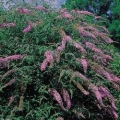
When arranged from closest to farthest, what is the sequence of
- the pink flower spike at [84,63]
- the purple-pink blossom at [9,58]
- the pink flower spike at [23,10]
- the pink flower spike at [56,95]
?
the pink flower spike at [56,95] < the pink flower spike at [84,63] < the purple-pink blossom at [9,58] < the pink flower spike at [23,10]

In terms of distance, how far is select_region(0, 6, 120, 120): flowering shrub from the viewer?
5.54m

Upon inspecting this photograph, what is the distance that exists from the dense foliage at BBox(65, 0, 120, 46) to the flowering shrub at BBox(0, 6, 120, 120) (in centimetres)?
388

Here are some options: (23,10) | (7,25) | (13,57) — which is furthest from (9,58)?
(23,10)

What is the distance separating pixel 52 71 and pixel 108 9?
18.6 feet

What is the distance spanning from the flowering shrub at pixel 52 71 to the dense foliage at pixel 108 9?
388cm

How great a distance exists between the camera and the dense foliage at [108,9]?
33.7 feet

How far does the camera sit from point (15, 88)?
5805 millimetres

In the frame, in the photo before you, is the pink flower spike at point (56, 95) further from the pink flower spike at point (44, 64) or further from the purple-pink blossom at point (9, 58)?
the purple-pink blossom at point (9, 58)

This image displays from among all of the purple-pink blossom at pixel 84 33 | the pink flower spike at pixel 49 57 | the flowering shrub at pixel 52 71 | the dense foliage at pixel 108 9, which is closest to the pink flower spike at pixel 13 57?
the flowering shrub at pixel 52 71

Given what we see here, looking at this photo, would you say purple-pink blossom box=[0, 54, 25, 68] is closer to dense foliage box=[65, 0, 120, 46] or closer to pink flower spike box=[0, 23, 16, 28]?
pink flower spike box=[0, 23, 16, 28]

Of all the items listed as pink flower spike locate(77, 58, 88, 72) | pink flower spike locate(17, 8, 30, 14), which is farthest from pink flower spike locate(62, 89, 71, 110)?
pink flower spike locate(17, 8, 30, 14)

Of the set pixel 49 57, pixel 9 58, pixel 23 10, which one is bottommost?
pixel 9 58

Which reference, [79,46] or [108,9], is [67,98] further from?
[108,9]

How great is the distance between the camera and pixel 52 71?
18.7 ft
